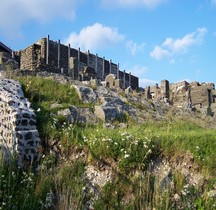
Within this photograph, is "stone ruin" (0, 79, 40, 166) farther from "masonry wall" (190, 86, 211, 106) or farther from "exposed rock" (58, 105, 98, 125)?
"masonry wall" (190, 86, 211, 106)

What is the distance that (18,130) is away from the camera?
750cm

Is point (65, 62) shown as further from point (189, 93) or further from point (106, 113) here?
point (106, 113)

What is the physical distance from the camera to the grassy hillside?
575cm

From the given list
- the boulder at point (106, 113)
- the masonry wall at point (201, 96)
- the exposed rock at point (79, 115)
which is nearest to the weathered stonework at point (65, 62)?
the masonry wall at point (201, 96)

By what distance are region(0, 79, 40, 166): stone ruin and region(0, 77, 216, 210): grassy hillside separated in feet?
0.85

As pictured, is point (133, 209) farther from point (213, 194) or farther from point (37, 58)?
point (37, 58)

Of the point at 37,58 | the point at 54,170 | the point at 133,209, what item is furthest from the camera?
the point at 37,58

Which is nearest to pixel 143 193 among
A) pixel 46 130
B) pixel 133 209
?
pixel 133 209

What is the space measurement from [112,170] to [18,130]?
2189 mm

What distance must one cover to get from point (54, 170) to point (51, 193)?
2.28ft

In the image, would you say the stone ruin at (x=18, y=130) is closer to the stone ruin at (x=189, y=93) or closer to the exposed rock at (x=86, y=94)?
the exposed rock at (x=86, y=94)

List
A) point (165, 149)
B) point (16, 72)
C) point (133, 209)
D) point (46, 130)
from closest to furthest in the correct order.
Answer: point (133, 209), point (165, 149), point (46, 130), point (16, 72)

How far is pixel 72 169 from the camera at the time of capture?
22.1ft

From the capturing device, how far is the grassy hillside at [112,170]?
226 inches
